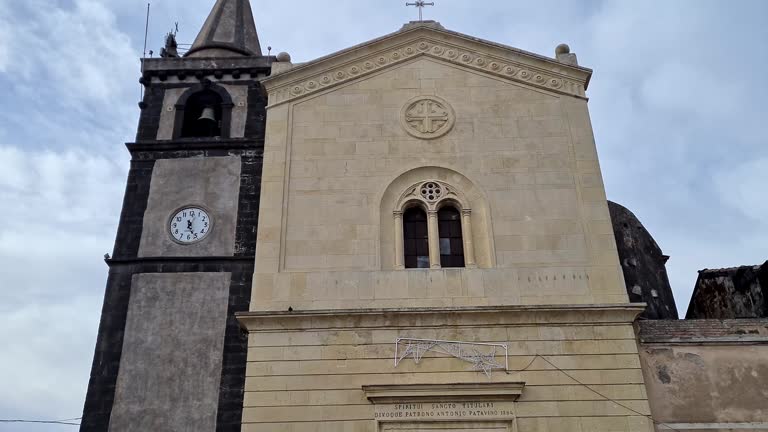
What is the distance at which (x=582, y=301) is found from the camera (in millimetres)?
13719

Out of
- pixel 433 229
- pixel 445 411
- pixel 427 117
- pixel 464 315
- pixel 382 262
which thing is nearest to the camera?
pixel 445 411

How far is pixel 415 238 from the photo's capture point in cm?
1500

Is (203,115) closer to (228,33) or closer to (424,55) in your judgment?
(228,33)

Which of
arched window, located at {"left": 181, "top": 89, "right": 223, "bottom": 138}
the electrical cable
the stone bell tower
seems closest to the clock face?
the stone bell tower

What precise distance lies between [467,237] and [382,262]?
6.25 feet

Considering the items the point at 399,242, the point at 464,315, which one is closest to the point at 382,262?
the point at 399,242

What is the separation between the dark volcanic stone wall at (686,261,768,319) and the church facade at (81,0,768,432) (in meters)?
6.76

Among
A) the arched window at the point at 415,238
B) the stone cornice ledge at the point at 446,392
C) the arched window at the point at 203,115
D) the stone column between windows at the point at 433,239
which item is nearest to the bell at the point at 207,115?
the arched window at the point at 203,115

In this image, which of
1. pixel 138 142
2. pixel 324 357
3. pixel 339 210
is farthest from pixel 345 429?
pixel 138 142

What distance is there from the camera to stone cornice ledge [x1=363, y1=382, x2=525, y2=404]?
12.8 m

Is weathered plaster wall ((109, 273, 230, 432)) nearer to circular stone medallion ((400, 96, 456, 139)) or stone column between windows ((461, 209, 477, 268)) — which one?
circular stone medallion ((400, 96, 456, 139))

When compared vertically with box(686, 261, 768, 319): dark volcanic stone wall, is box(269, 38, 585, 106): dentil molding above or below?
above

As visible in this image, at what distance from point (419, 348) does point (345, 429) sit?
207 cm

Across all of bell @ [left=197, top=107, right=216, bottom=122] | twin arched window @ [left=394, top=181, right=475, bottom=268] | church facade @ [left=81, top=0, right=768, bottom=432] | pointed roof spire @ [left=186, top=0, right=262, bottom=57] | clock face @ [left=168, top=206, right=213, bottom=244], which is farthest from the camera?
pointed roof spire @ [left=186, top=0, right=262, bottom=57]
